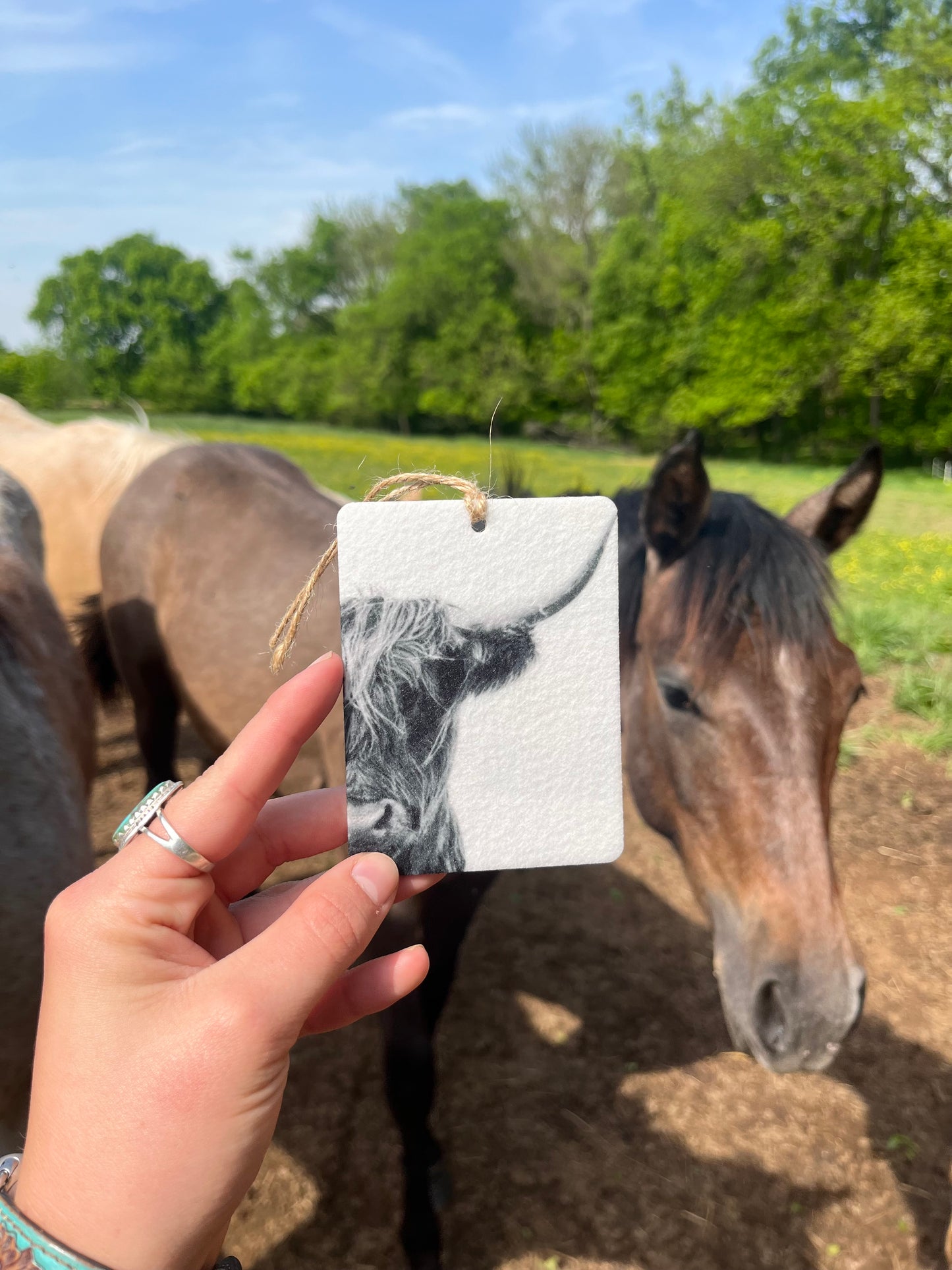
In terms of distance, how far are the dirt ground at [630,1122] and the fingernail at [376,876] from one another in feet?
6.76

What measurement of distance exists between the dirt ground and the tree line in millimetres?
21092

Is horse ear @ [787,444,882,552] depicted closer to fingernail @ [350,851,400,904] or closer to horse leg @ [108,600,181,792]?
fingernail @ [350,851,400,904]

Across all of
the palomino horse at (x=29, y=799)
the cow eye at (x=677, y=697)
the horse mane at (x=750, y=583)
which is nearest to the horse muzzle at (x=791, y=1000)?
the cow eye at (x=677, y=697)

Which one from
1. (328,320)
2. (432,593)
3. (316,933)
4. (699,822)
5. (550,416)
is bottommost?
(699,822)

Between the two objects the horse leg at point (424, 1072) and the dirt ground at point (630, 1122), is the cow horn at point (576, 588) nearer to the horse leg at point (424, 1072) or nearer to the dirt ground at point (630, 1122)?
the horse leg at point (424, 1072)

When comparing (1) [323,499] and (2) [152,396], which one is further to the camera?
(2) [152,396]

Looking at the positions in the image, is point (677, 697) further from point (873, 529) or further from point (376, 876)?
point (873, 529)

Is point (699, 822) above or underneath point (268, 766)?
underneath

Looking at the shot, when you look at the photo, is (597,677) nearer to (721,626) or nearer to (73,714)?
(721,626)

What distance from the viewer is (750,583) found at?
1.66 metres

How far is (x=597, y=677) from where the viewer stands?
991mm

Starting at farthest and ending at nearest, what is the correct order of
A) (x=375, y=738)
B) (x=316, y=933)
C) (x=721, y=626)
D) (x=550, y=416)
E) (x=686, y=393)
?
(x=550, y=416), (x=686, y=393), (x=721, y=626), (x=375, y=738), (x=316, y=933)

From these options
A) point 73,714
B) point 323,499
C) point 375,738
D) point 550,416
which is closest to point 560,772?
point 375,738

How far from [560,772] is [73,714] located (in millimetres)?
1646
